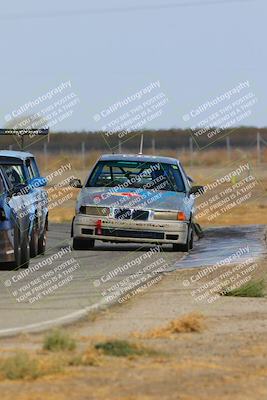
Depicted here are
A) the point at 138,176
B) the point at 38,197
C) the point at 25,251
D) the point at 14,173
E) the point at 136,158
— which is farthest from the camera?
the point at 136,158

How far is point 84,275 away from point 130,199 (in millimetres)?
4532

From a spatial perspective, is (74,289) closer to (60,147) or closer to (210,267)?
(210,267)

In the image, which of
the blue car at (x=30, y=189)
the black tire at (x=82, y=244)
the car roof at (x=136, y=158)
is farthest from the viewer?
the car roof at (x=136, y=158)

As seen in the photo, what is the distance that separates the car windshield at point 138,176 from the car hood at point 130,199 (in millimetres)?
370

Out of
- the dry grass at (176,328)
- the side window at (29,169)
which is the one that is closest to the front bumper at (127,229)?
the side window at (29,169)

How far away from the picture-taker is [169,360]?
11.1m

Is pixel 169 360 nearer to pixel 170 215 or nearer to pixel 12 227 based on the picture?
pixel 12 227

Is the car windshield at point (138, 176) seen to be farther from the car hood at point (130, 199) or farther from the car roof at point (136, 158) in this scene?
the car hood at point (130, 199)

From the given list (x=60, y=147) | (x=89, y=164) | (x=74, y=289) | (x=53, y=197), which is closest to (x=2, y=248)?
(x=74, y=289)

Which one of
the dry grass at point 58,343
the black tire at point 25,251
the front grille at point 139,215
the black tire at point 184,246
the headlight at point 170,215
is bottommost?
the black tire at point 184,246

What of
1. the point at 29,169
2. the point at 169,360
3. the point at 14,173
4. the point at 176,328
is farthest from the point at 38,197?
the point at 169,360

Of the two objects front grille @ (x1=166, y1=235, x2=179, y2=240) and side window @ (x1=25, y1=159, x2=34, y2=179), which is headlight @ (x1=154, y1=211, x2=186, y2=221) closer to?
front grille @ (x1=166, y1=235, x2=179, y2=240)

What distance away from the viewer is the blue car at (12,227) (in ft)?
63.1

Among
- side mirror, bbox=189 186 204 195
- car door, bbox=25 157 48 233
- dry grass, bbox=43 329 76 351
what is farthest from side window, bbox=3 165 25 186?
dry grass, bbox=43 329 76 351
